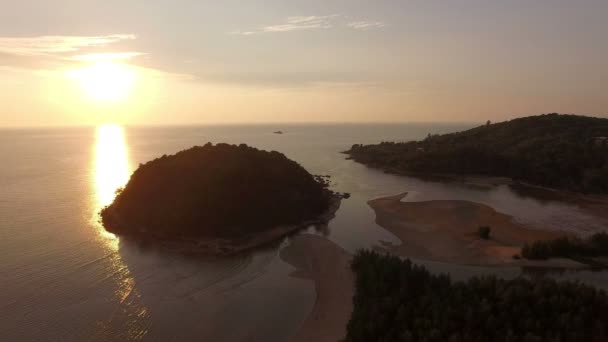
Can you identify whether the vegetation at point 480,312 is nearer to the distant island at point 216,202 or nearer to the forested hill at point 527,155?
the distant island at point 216,202

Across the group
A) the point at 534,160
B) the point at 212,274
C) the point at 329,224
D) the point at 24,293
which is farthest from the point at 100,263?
the point at 534,160

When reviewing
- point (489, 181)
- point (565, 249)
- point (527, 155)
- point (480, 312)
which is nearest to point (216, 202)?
point (480, 312)

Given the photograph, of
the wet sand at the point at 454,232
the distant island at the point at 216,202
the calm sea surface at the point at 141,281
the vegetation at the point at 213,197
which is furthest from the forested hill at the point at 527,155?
the vegetation at the point at 213,197

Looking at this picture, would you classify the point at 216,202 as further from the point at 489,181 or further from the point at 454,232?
the point at 489,181

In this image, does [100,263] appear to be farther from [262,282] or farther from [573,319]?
[573,319]

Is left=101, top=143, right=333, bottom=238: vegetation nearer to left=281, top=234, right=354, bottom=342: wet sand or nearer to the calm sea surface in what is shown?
the calm sea surface

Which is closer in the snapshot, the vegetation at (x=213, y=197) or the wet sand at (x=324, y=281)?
the wet sand at (x=324, y=281)
